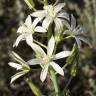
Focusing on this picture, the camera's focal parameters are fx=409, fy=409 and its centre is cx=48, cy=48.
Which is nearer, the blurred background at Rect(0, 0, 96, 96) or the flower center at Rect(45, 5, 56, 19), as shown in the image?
the flower center at Rect(45, 5, 56, 19)

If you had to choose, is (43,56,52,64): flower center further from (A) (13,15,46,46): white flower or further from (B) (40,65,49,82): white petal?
(A) (13,15,46,46): white flower

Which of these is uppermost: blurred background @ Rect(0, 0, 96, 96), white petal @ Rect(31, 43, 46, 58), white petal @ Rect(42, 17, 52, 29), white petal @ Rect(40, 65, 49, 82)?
white petal @ Rect(42, 17, 52, 29)

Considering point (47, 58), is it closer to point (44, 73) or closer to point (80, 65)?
point (44, 73)

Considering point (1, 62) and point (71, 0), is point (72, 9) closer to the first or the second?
point (71, 0)

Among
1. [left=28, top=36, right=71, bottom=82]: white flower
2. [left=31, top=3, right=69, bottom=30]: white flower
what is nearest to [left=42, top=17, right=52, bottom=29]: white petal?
[left=31, top=3, right=69, bottom=30]: white flower

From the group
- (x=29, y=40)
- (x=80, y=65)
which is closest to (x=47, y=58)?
(x=29, y=40)

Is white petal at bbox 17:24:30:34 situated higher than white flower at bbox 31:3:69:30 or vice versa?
white flower at bbox 31:3:69:30

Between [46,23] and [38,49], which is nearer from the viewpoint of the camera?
[46,23]

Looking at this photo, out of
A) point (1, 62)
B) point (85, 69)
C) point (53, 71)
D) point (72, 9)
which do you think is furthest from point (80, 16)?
point (53, 71)
